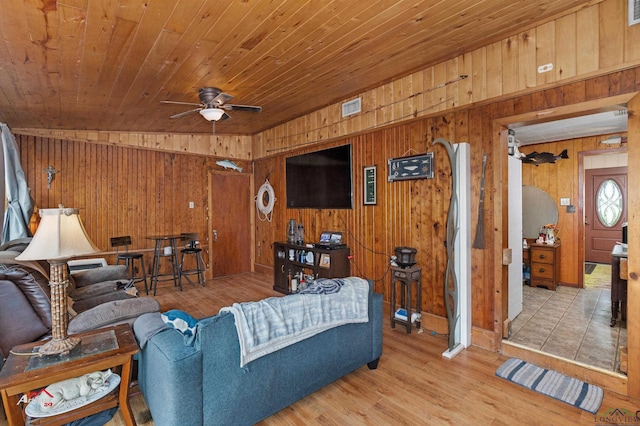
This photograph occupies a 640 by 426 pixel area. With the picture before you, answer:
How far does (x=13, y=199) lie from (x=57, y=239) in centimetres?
224

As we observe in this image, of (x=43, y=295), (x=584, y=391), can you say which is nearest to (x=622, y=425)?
(x=584, y=391)

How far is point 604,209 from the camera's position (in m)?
6.68

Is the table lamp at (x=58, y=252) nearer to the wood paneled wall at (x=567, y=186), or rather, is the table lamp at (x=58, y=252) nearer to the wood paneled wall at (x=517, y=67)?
the wood paneled wall at (x=517, y=67)

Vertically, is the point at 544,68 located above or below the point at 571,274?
above

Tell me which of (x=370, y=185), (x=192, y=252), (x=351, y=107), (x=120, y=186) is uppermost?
(x=351, y=107)

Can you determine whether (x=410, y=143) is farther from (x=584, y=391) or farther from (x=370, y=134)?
(x=584, y=391)

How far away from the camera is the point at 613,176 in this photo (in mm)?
6328

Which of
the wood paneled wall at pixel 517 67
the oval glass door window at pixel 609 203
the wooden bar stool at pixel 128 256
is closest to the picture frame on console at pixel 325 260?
the wood paneled wall at pixel 517 67

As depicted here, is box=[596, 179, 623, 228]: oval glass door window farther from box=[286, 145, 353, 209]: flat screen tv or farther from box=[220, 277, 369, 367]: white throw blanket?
box=[220, 277, 369, 367]: white throw blanket

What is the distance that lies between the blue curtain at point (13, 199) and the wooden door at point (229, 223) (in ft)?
9.62

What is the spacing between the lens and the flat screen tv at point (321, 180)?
4.47m

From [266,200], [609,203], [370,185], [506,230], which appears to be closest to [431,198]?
[506,230]

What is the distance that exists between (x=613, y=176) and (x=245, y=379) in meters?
8.02

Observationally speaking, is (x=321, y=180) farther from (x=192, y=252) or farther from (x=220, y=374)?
(x=220, y=374)
